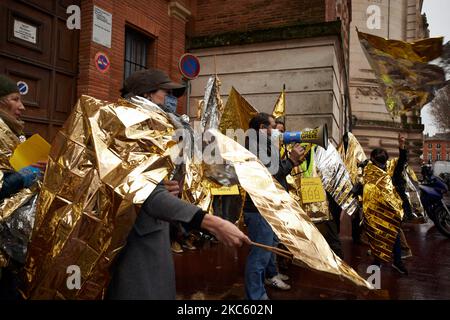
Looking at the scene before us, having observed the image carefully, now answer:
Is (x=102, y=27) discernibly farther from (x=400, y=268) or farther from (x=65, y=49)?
(x=400, y=268)

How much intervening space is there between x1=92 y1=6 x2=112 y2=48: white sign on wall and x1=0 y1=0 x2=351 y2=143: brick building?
0.02 m

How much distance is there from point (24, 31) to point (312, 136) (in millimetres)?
4653

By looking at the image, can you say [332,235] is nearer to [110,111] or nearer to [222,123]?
[222,123]

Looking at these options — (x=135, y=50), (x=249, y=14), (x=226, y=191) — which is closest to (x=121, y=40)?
(x=135, y=50)

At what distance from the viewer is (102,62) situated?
6.66 metres

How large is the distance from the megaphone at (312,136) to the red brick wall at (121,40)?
4.21 m

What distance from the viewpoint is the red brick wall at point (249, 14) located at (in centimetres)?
919

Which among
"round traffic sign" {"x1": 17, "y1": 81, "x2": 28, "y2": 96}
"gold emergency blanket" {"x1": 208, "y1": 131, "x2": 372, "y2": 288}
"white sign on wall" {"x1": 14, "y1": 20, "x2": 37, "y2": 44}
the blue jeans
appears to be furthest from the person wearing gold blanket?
"white sign on wall" {"x1": 14, "y1": 20, "x2": 37, "y2": 44}

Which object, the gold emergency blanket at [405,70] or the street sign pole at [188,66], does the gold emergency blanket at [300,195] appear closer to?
the gold emergency blanket at [405,70]

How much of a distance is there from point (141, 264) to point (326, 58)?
25.9ft

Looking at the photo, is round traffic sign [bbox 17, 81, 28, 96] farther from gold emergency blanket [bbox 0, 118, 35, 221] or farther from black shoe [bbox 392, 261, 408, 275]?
black shoe [bbox 392, 261, 408, 275]

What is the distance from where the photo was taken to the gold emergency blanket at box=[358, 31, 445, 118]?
4.93 metres

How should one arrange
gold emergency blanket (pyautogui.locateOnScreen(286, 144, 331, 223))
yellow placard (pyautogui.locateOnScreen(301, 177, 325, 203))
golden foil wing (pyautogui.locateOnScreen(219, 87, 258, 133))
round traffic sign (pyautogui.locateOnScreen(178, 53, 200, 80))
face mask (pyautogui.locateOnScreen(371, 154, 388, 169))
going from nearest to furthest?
yellow placard (pyautogui.locateOnScreen(301, 177, 325, 203)), gold emergency blanket (pyautogui.locateOnScreen(286, 144, 331, 223)), face mask (pyautogui.locateOnScreen(371, 154, 388, 169)), golden foil wing (pyautogui.locateOnScreen(219, 87, 258, 133)), round traffic sign (pyautogui.locateOnScreen(178, 53, 200, 80))

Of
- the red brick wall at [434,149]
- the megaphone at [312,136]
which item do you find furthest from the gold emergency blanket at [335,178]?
the red brick wall at [434,149]
